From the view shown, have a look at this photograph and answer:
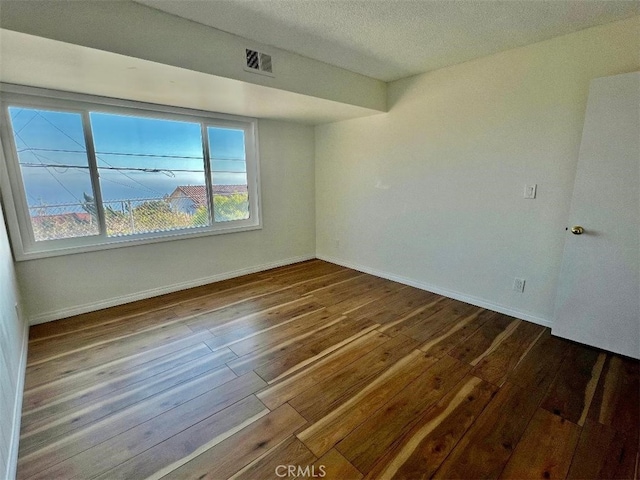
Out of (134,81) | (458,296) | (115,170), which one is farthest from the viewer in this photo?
(458,296)

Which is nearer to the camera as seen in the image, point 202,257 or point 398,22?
point 398,22

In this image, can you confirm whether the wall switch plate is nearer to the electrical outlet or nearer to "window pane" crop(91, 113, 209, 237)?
the electrical outlet

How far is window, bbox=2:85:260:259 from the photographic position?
256 centimetres

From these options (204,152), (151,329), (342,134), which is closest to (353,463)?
(151,329)

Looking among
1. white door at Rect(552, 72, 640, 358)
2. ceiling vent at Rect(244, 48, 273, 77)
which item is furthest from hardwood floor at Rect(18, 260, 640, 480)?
ceiling vent at Rect(244, 48, 273, 77)

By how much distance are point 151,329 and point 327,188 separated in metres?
2.98

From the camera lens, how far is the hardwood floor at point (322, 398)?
1.39 m

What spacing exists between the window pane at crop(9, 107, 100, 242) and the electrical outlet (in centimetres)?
422

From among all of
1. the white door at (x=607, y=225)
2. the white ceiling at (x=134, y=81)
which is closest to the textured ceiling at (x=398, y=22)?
the white ceiling at (x=134, y=81)

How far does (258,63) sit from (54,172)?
7.07 feet

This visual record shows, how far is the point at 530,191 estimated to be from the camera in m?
2.58

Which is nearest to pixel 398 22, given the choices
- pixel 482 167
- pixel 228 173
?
pixel 482 167
